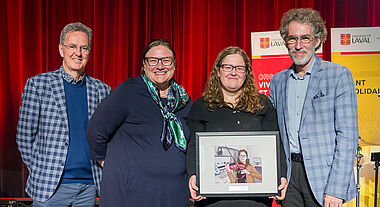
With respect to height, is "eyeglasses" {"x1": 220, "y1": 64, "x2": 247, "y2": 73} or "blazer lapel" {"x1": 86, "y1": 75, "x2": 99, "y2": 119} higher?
"eyeglasses" {"x1": 220, "y1": 64, "x2": 247, "y2": 73}

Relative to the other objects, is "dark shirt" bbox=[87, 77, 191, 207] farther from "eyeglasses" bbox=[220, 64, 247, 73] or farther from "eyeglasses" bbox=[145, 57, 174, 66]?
"eyeglasses" bbox=[220, 64, 247, 73]

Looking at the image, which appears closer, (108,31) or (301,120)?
(301,120)

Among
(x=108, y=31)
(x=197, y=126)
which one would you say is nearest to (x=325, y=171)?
(x=197, y=126)

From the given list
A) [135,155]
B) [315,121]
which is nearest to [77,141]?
[135,155]

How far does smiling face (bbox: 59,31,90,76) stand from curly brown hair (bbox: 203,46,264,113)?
2.84 feet

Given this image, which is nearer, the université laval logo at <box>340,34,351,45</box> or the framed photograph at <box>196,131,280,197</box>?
the framed photograph at <box>196,131,280,197</box>

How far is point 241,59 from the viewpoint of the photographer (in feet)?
7.02

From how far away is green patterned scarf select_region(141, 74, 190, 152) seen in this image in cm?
204

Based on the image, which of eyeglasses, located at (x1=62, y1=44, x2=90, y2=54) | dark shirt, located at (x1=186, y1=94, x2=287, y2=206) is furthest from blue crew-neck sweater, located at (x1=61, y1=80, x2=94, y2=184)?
dark shirt, located at (x1=186, y1=94, x2=287, y2=206)

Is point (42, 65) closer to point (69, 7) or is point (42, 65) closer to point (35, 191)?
point (69, 7)

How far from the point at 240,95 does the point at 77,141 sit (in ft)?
3.62

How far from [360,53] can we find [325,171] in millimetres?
2961

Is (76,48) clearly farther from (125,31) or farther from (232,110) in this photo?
(125,31)

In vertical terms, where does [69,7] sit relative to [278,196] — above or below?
above
